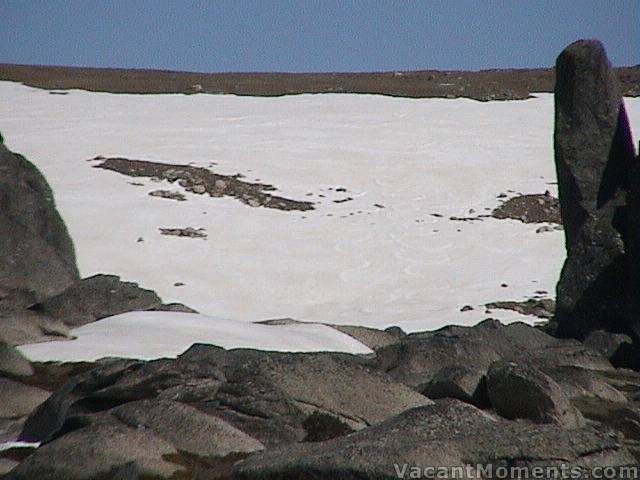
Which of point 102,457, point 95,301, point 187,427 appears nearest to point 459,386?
point 187,427

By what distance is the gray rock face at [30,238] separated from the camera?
22.8m

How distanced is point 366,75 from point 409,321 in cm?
6128

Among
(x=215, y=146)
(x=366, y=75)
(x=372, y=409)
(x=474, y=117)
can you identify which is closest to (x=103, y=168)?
A: (x=215, y=146)

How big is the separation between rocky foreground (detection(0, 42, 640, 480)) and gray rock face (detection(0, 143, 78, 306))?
5cm

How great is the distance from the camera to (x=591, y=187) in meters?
21.8

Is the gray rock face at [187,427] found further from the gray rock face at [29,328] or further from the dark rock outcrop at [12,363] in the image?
the gray rock face at [29,328]

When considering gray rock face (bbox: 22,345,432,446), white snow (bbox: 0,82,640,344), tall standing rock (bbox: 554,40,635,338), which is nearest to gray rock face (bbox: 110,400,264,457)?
gray rock face (bbox: 22,345,432,446)

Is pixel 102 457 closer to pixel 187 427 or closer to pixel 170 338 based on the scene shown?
pixel 187 427

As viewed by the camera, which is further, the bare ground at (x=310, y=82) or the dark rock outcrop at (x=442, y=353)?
the bare ground at (x=310, y=82)

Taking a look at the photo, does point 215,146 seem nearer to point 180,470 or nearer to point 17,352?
point 17,352

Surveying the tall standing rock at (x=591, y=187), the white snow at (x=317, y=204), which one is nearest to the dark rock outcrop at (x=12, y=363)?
the white snow at (x=317, y=204)

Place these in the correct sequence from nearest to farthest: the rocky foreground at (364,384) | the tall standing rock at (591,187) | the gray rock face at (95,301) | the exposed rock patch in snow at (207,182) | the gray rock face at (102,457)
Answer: the rocky foreground at (364,384) < the gray rock face at (102,457) < the tall standing rock at (591,187) < the gray rock face at (95,301) < the exposed rock patch in snow at (207,182)

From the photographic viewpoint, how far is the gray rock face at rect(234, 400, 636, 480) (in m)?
7.95

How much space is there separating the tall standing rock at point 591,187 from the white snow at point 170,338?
4.58m
